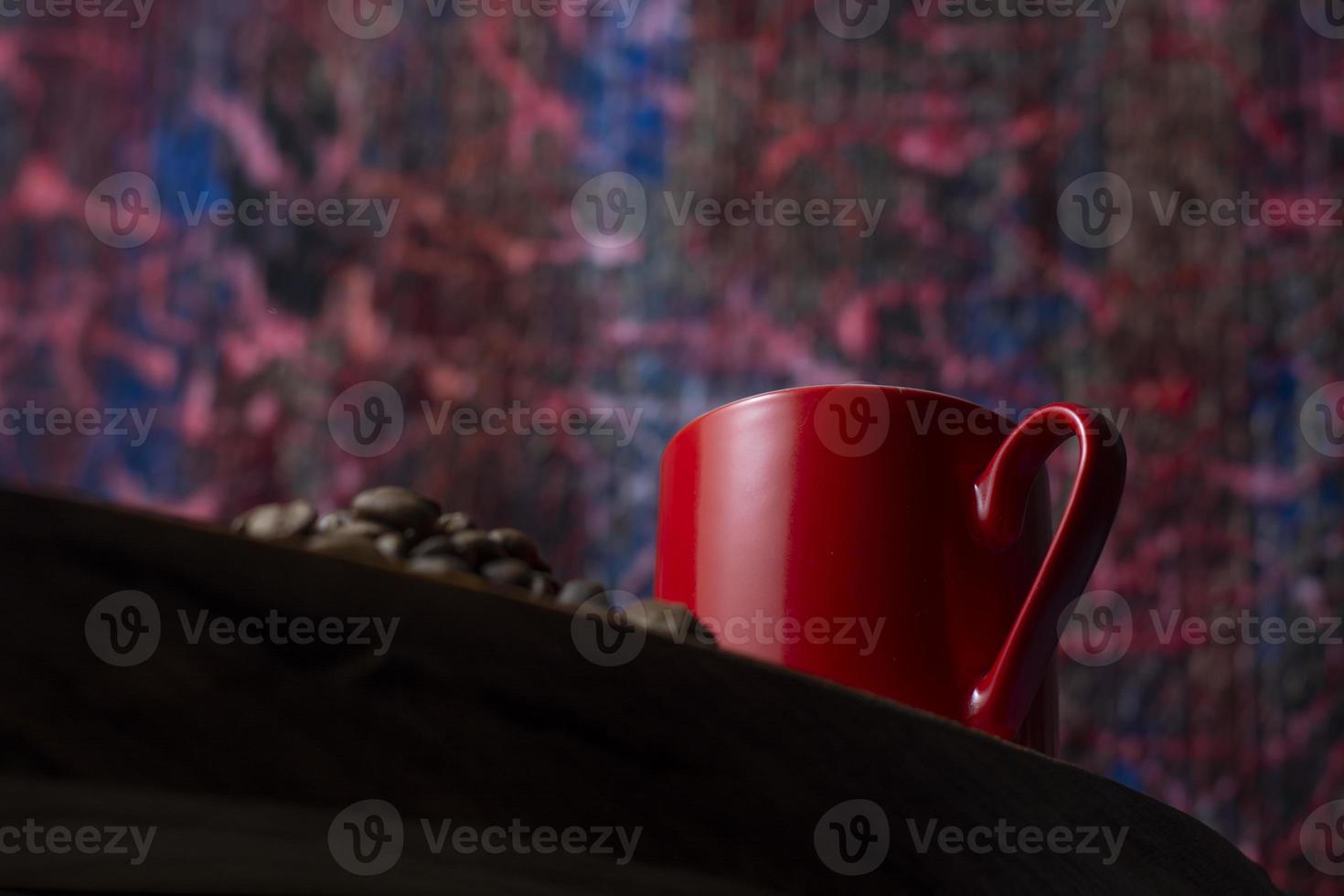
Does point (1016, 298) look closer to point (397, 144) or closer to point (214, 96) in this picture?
point (397, 144)

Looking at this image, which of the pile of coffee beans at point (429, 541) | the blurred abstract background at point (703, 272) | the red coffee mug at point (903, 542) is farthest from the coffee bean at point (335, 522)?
the blurred abstract background at point (703, 272)

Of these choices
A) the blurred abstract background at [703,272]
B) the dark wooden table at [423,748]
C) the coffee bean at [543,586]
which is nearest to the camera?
the dark wooden table at [423,748]

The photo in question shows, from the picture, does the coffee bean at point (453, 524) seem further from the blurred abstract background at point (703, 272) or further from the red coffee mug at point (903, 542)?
the blurred abstract background at point (703, 272)

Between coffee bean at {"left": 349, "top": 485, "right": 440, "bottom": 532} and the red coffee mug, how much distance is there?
9cm

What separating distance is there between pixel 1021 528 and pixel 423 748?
22cm

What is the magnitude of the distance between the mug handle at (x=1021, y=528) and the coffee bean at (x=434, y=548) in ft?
0.47

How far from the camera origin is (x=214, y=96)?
0.90 meters

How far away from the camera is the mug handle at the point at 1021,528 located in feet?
0.99

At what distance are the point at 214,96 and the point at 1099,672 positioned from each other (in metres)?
0.78

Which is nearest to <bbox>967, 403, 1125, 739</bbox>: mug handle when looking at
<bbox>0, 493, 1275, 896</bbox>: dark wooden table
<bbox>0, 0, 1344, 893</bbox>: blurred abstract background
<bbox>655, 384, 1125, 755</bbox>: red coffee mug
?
<bbox>655, 384, 1125, 755</bbox>: red coffee mug

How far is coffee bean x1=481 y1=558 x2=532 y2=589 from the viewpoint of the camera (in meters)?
0.25

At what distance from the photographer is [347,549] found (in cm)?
18

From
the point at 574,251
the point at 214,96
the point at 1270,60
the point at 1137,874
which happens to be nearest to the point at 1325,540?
the point at 1270,60

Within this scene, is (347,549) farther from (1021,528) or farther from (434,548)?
(1021,528)
